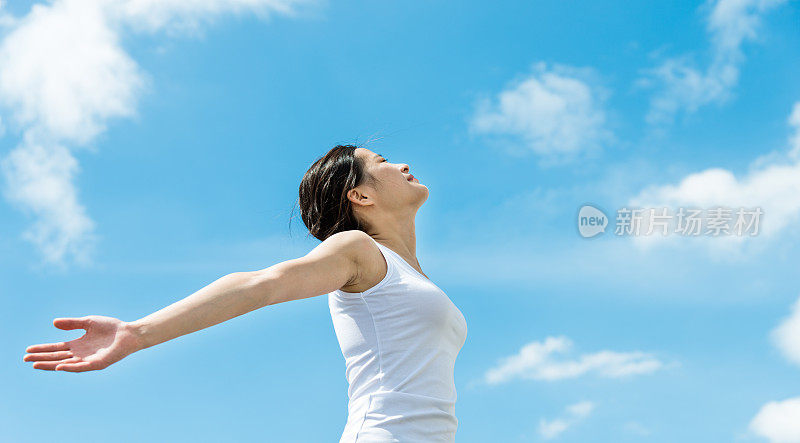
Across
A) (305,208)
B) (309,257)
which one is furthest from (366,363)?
(305,208)

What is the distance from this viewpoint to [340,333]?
9.09 ft

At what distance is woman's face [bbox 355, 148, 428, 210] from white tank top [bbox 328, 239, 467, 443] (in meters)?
0.50

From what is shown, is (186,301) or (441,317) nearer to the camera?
(186,301)

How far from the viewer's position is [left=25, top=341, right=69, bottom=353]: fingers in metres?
2.02

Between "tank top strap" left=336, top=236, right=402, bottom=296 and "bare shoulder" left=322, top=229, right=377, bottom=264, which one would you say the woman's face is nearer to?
"tank top strap" left=336, top=236, right=402, bottom=296

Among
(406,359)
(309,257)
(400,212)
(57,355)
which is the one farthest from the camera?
(400,212)

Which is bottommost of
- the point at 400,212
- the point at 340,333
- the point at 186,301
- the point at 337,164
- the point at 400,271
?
the point at 186,301

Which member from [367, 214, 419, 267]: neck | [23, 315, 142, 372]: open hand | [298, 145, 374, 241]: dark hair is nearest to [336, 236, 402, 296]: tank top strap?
[367, 214, 419, 267]: neck

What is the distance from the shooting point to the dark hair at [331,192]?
320 centimetres

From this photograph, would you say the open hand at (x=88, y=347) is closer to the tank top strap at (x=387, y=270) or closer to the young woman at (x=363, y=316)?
the young woman at (x=363, y=316)

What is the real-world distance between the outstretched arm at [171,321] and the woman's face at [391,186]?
1.01m

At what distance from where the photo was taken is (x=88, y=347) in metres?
2.01

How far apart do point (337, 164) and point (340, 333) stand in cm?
85

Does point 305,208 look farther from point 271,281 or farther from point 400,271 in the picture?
point 271,281
